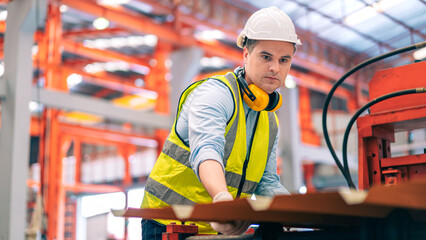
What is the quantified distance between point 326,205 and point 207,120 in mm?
854

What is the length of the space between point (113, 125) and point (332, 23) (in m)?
12.7

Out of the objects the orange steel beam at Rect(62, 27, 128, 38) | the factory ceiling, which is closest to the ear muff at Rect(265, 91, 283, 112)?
the factory ceiling

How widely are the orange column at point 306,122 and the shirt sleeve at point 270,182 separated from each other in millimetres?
14380

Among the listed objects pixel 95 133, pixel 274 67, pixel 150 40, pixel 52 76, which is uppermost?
pixel 150 40

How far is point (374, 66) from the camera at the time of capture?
14367 mm

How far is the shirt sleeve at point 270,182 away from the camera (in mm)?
2545

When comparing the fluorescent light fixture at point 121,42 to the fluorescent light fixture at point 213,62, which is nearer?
the fluorescent light fixture at point 121,42

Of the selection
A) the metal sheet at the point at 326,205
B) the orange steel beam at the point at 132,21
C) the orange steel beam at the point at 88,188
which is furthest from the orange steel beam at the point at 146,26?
the metal sheet at the point at 326,205

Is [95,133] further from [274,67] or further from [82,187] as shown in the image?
[274,67]

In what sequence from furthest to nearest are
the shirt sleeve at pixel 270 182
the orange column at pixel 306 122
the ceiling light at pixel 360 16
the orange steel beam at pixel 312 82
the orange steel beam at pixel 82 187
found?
the orange column at pixel 306 122 < the orange steel beam at pixel 82 187 < the orange steel beam at pixel 312 82 < the ceiling light at pixel 360 16 < the shirt sleeve at pixel 270 182

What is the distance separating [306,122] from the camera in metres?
17.4

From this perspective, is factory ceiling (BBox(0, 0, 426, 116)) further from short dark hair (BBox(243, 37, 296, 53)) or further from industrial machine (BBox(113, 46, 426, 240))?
short dark hair (BBox(243, 37, 296, 53))

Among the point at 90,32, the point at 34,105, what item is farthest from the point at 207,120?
the point at 34,105

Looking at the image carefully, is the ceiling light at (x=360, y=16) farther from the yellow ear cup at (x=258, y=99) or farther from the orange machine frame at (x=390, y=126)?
the yellow ear cup at (x=258, y=99)
